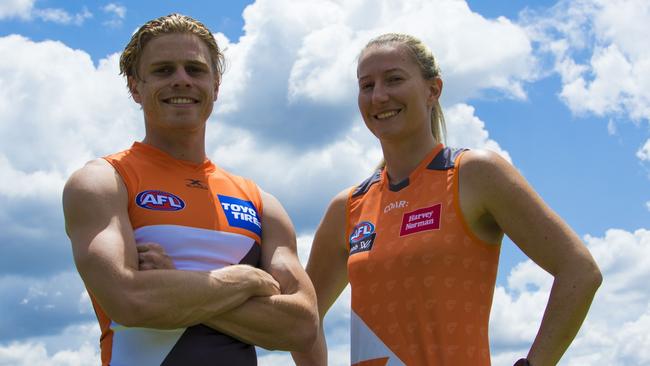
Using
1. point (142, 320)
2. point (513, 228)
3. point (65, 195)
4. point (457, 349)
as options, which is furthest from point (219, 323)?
point (513, 228)

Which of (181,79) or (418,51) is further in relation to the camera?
(418,51)

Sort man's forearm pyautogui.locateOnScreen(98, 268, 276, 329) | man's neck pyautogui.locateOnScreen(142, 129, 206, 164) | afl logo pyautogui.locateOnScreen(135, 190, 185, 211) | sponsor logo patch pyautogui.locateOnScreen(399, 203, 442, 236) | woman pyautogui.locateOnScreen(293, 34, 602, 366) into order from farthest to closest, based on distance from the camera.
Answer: man's neck pyautogui.locateOnScreen(142, 129, 206, 164) → sponsor logo patch pyautogui.locateOnScreen(399, 203, 442, 236) → woman pyautogui.locateOnScreen(293, 34, 602, 366) → afl logo pyautogui.locateOnScreen(135, 190, 185, 211) → man's forearm pyautogui.locateOnScreen(98, 268, 276, 329)

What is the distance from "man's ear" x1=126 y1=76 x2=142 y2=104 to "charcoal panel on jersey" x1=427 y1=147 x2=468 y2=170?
2.01 metres

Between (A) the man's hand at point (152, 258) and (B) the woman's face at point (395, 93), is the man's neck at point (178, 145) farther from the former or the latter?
(B) the woman's face at point (395, 93)

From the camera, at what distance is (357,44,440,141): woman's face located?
555 cm

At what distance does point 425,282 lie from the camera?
4930 millimetres

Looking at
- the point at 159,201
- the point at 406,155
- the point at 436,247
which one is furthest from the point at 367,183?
the point at 159,201

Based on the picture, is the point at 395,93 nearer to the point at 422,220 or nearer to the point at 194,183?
the point at 422,220

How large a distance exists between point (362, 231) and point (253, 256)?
2.92 feet

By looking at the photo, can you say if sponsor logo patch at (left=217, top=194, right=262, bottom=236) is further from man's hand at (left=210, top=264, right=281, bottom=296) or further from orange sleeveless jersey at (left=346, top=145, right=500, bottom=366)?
orange sleeveless jersey at (left=346, top=145, right=500, bottom=366)

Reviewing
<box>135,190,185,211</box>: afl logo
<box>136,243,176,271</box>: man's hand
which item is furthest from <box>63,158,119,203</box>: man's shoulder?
<box>136,243,176,271</box>: man's hand

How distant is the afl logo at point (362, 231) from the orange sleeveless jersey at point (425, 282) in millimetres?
36

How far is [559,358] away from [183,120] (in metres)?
2.76

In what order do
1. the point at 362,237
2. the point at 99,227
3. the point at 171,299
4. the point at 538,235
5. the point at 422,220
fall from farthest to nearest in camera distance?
the point at 362,237 → the point at 422,220 → the point at 538,235 → the point at 99,227 → the point at 171,299
